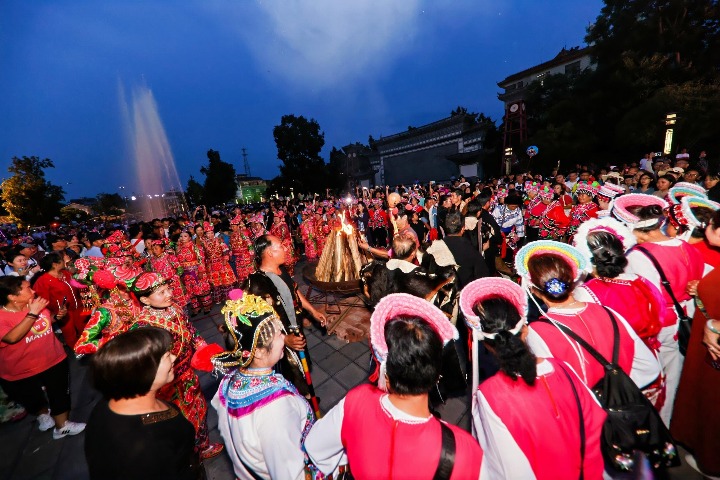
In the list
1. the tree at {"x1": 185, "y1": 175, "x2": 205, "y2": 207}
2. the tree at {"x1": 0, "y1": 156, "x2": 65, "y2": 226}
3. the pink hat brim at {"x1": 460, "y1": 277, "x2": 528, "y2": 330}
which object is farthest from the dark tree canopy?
the tree at {"x1": 185, "y1": 175, "x2": 205, "y2": 207}

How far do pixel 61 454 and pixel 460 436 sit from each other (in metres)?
4.75

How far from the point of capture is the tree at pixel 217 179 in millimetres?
38062

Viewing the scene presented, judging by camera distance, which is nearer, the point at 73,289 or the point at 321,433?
the point at 321,433

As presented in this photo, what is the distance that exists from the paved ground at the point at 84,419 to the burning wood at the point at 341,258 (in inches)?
48.8

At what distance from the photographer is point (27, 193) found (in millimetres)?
22125

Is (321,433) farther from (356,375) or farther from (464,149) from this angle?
(464,149)

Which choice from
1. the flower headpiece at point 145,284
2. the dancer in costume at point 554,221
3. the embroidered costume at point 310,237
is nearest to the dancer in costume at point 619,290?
the flower headpiece at point 145,284

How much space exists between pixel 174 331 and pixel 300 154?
3495 centimetres

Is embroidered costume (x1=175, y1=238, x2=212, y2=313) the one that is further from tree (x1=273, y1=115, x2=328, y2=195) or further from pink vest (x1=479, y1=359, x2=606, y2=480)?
tree (x1=273, y1=115, x2=328, y2=195)

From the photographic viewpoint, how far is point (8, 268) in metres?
6.33

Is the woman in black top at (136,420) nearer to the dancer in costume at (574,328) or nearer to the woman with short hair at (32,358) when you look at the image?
the dancer in costume at (574,328)

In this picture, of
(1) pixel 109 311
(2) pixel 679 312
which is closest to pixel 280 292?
(1) pixel 109 311

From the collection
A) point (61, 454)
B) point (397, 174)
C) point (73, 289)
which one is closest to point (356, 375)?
point (61, 454)

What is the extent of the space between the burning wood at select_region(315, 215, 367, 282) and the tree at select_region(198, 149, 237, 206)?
123ft
